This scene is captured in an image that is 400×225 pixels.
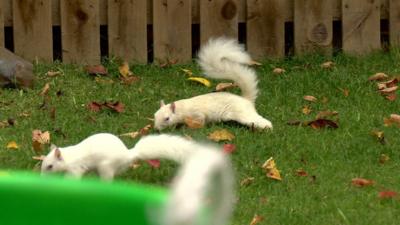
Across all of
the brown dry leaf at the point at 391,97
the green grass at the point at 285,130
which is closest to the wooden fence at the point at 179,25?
the green grass at the point at 285,130

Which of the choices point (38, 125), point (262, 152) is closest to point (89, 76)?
point (38, 125)

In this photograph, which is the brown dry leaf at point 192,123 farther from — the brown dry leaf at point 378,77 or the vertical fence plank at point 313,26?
the vertical fence plank at point 313,26

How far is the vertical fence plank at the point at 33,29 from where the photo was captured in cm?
647

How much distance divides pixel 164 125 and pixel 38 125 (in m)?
0.70

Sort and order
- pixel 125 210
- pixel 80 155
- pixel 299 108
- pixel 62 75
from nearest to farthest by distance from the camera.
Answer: pixel 125 210 < pixel 80 155 < pixel 299 108 < pixel 62 75

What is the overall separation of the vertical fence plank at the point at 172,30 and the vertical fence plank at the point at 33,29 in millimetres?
767

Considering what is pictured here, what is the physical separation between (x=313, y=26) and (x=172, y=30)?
104 centimetres

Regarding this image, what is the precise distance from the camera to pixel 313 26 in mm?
6742

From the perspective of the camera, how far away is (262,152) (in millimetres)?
4578

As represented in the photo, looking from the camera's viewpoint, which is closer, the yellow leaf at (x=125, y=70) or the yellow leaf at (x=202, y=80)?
the yellow leaf at (x=202, y=80)

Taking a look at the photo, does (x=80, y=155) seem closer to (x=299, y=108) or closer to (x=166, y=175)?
(x=166, y=175)

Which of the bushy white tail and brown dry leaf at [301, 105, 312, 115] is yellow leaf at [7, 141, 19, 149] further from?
brown dry leaf at [301, 105, 312, 115]

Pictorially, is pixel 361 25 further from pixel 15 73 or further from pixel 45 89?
pixel 15 73

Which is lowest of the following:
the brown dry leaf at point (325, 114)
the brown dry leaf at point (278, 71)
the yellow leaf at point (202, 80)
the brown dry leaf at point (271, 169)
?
the brown dry leaf at point (271, 169)
